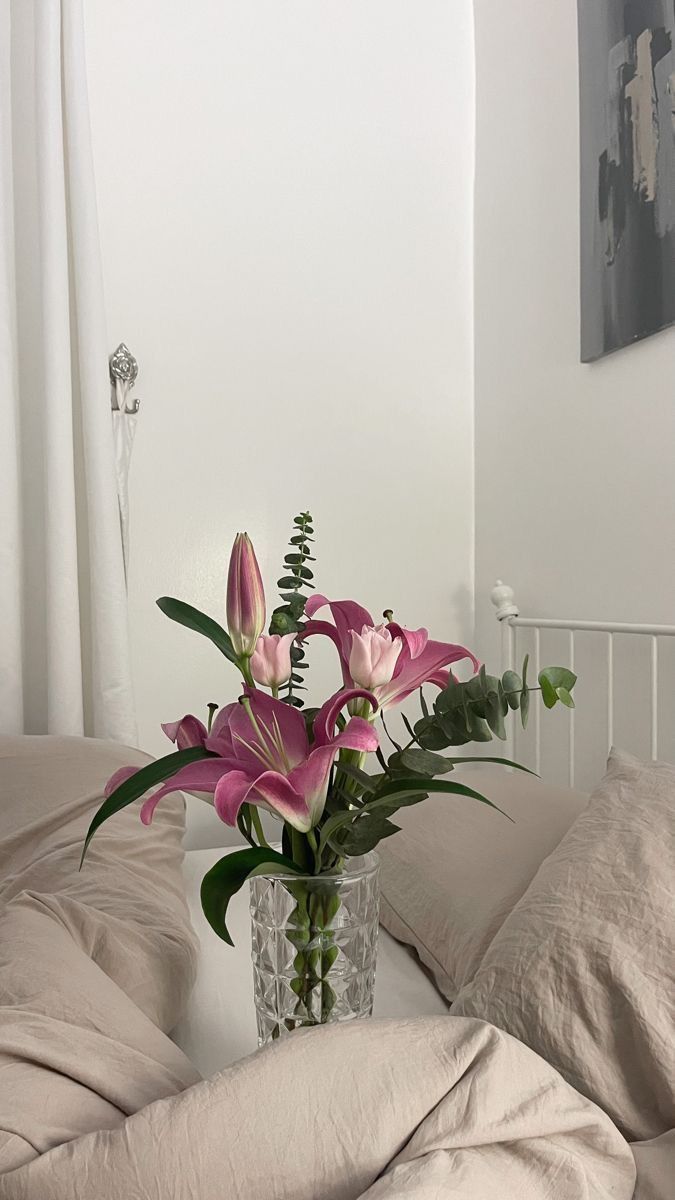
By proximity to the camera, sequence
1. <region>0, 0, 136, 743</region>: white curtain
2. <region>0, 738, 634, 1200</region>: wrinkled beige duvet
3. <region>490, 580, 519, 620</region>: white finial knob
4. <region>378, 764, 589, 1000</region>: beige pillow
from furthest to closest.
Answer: <region>490, 580, 519, 620</region>: white finial knob, <region>0, 0, 136, 743</region>: white curtain, <region>378, 764, 589, 1000</region>: beige pillow, <region>0, 738, 634, 1200</region>: wrinkled beige duvet

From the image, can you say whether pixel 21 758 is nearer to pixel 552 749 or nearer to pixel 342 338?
pixel 552 749

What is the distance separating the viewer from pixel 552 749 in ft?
6.49

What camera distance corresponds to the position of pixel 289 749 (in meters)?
0.64

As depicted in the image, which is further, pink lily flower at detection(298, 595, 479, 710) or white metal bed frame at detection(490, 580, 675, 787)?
white metal bed frame at detection(490, 580, 675, 787)

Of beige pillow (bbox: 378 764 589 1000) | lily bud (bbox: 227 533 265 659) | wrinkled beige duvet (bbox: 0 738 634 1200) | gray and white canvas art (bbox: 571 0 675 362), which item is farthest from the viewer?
gray and white canvas art (bbox: 571 0 675 362)

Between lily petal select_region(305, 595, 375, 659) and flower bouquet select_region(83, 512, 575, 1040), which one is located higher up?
lily petal select_region(305, 595, 375, 659)

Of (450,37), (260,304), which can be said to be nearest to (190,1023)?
(260,304)

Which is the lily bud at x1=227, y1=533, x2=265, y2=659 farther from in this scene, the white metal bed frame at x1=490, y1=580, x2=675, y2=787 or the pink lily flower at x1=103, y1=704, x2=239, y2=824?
the white metal bed frame at x1=490, y1=580, x2=675, y2=787

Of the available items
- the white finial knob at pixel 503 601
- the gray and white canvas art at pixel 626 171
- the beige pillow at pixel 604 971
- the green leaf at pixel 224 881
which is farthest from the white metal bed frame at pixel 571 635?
the green leaf at pixel 224 881

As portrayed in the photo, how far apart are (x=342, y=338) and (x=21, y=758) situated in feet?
4.00

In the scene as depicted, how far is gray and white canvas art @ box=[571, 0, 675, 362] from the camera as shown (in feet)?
5.16

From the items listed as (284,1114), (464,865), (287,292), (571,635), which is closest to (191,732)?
(284,1114)

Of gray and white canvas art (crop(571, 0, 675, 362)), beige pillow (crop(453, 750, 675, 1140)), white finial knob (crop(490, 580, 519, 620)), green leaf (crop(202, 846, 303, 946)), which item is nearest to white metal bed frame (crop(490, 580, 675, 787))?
white finial knob (crop(490, 580, 519, 620))

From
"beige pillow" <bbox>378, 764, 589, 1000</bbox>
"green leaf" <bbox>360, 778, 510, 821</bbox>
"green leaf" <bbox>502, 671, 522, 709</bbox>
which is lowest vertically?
"beige pillow" <bbox>378, 764, 589, 1000</bbox>
